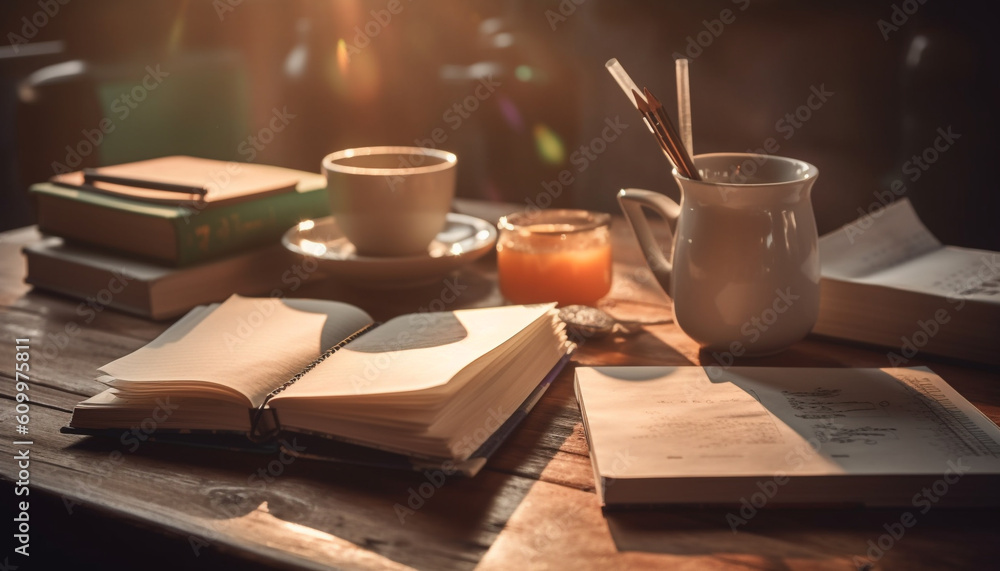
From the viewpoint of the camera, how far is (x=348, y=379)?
593mm

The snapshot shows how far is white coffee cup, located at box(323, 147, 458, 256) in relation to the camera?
3.15 feet

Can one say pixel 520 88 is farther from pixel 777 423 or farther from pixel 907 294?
pixel 777 423

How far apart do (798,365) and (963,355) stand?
155 millimetres

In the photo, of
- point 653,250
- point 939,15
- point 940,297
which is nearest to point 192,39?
point 939,15

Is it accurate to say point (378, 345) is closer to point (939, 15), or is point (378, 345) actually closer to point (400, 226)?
point (400, 226)

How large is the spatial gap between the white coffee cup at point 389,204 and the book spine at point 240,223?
0.12 metres

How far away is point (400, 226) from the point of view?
0.98 meters

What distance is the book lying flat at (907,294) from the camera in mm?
730

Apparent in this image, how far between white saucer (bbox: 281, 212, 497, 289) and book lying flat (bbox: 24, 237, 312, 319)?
0.17ft

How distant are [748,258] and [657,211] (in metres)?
0.14

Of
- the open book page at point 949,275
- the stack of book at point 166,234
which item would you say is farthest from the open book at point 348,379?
the open book page at point 949,275

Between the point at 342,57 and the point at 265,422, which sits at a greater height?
the point at 342,57

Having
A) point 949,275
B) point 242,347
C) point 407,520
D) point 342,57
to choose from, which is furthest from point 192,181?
point 342,57

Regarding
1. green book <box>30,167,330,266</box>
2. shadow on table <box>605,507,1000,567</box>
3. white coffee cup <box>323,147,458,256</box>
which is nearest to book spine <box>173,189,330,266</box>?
green book <box>30,167,330,266</box>
